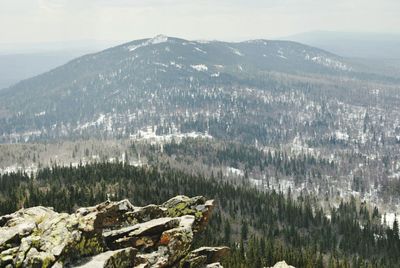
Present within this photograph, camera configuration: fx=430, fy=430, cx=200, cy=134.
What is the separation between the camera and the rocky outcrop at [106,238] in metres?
47.2

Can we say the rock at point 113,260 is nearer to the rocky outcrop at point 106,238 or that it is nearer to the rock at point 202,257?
the rocky outcrop at point 106,238

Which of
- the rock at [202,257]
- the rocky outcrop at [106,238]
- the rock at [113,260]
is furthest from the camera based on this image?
the rock at [202,257]

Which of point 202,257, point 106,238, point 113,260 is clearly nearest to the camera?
point 113,260

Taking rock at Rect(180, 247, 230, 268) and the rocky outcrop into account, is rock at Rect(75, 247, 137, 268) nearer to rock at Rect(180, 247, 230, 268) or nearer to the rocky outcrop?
the rocky outcrop

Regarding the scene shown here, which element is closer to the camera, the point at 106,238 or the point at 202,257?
the point at 106,238

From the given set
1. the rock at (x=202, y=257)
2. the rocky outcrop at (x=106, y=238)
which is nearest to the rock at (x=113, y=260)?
the rocky outcrop at (x=106, y=238)

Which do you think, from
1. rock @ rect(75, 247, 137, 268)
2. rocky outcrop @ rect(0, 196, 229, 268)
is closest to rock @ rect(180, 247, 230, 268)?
rocky outcrop @ rect(0, 196, 229, 268)

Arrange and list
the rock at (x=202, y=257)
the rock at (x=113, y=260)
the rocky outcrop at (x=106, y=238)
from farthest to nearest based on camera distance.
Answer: the rock at (x=202, y=257)
the rocky outcrop at (x=106, y=238)
the rock at (x=113, y=260)

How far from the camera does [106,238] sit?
5647cm

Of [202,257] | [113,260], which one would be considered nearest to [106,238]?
[113,260]

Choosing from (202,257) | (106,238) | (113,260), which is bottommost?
(202,257)

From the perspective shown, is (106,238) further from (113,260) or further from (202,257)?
(202,257)

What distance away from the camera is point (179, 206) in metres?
73.7

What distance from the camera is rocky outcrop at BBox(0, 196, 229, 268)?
155 ft
